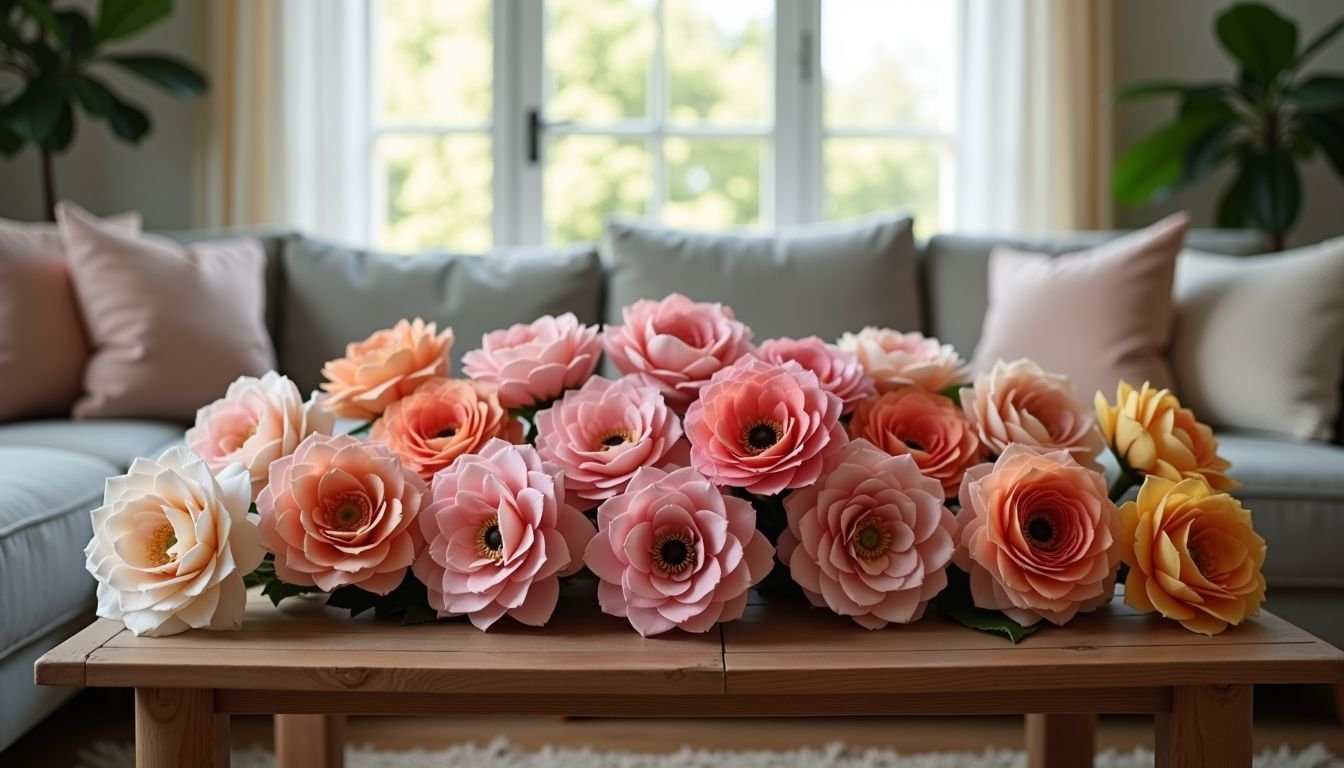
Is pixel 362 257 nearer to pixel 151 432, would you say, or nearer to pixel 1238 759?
pixel 151 432

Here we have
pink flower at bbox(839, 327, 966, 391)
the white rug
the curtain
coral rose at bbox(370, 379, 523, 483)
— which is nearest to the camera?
coral rose at bbox(370, 379, 523, 483)

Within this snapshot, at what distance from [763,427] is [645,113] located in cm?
288

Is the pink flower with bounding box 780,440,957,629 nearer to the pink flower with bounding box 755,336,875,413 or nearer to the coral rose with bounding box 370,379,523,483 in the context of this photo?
the pink flower with bounding box 755,336,875,413

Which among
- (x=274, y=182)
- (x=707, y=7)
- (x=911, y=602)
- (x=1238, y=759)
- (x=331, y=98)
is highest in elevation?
(x=707, y=7)

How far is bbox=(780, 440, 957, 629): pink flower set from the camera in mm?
943

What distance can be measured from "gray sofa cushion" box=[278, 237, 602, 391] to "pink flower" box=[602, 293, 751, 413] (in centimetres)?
153

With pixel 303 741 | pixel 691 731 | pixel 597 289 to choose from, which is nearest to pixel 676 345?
pixel 303 741

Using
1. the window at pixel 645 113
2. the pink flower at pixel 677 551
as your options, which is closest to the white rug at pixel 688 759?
the pink flower at pixel 677 551

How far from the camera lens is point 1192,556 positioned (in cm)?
97

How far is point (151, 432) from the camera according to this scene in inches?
90.3

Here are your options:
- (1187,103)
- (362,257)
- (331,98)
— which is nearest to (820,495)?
(362,257)

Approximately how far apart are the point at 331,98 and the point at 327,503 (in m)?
2.82

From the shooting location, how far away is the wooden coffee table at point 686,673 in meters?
0.86

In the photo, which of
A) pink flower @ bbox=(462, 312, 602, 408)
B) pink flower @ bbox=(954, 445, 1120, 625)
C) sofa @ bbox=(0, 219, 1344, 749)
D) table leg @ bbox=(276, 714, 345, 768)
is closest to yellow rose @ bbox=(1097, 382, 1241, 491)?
pink flower @ bbox=(954, 445, 1120, 625)
